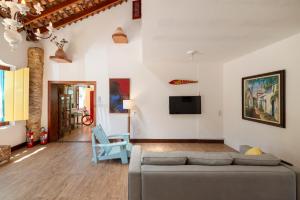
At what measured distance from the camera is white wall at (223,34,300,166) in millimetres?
3107

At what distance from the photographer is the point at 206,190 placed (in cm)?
200

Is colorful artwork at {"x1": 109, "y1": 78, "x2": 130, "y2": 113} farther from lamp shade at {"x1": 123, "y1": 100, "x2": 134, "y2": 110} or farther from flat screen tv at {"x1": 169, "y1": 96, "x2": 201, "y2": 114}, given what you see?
flat screen tv at {"x1": 169, "y1": 96, "x2": 201, "y2": 114}

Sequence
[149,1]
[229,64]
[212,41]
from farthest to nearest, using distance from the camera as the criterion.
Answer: [229,64]
[212,41]
[149,1]

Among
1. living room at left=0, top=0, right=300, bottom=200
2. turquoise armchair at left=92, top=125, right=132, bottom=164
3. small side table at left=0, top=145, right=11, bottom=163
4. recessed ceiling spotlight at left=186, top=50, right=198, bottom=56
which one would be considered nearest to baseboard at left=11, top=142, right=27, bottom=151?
living room at left=0, top=0, right=300, bottom=200

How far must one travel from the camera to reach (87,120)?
405 inches

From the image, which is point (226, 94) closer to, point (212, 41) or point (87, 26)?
point (212, 41)

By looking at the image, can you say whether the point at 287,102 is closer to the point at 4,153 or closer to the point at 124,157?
the point at 124,157

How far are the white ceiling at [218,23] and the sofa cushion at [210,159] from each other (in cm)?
178

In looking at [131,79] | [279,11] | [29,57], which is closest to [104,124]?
[131,79]

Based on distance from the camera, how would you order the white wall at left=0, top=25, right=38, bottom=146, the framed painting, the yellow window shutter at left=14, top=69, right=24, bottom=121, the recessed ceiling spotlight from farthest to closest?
the yellow window shutter at left=14, top=69, right=24, bottom=121
the white wall at left=0, top=25, right=38, bottom=146
the recessed ceiling spotlight
the framed painting

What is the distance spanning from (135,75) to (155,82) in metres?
0.68

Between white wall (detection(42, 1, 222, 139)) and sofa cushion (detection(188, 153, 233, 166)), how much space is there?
3820 millimetres

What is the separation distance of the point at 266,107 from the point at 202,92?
2.40 m

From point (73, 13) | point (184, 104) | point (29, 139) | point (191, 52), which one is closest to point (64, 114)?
point (29, 139)
